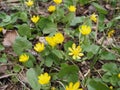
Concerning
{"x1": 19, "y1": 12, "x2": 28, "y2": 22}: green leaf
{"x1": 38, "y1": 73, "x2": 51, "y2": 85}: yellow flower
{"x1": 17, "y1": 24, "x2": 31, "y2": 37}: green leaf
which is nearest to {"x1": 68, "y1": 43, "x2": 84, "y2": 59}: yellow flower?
{"x1": 38, "y1": 73, "x2": 51, "y2": 85}: yellow flower

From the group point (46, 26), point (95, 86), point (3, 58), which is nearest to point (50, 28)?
point (46, 26)

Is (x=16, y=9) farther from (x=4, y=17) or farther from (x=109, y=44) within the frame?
(x=109, y=44)

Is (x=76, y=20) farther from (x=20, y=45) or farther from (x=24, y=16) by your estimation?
(x=20, y=45)

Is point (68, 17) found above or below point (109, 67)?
above

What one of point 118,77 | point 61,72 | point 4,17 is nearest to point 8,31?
point 4,17

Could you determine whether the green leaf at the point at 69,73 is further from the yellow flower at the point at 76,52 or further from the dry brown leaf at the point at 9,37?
the dry brown leaf at the point at 9,37
